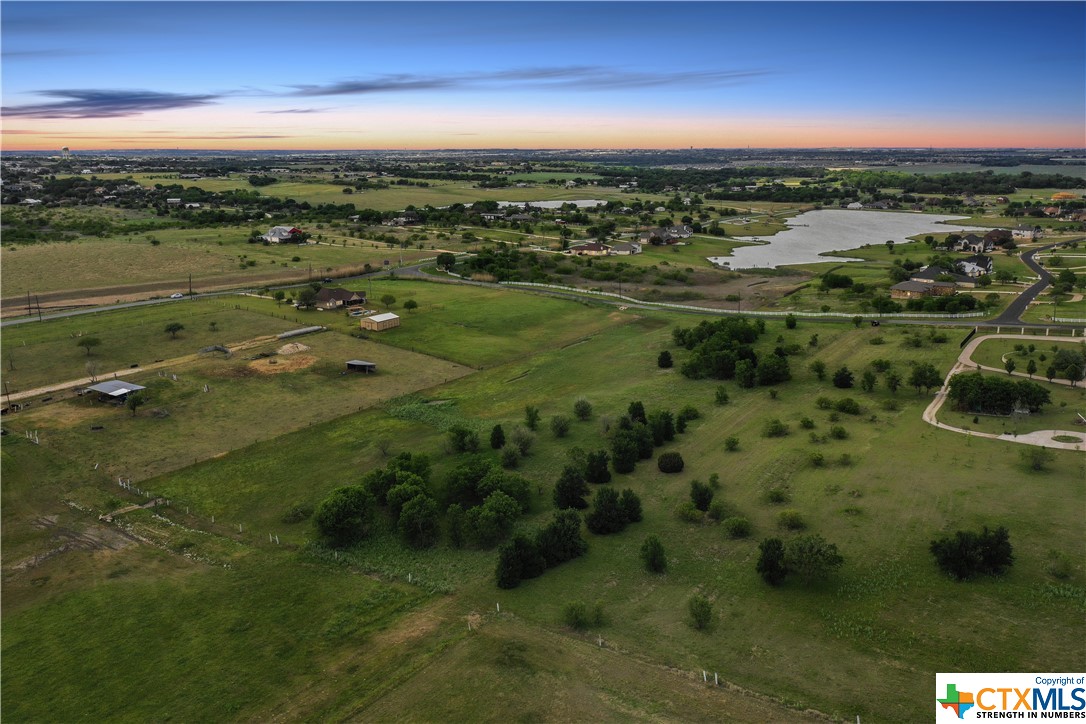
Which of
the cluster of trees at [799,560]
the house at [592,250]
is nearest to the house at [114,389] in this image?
the cluster of trees at [799,560]

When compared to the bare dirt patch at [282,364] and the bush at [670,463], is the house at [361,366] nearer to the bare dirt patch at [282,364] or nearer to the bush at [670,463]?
the bare dirt patch at [282,364]

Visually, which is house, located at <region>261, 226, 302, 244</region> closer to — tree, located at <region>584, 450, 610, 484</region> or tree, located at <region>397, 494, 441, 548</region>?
tree, located at <region>584, 450, 610, 484</region>

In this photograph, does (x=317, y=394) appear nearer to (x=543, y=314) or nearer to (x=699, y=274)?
(x=543, y=314)

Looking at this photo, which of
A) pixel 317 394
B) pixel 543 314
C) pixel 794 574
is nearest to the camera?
pixel 794 574

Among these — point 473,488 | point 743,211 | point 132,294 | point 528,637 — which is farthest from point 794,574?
point 743,211

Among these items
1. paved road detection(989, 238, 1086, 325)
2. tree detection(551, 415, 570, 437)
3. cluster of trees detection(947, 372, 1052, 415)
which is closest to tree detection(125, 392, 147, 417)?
tree detection(551, 415, 570, 437)

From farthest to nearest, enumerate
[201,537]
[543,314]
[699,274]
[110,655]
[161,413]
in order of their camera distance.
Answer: [699,274]
[543,314]
[161,413]
[201,537]
[110,655]
